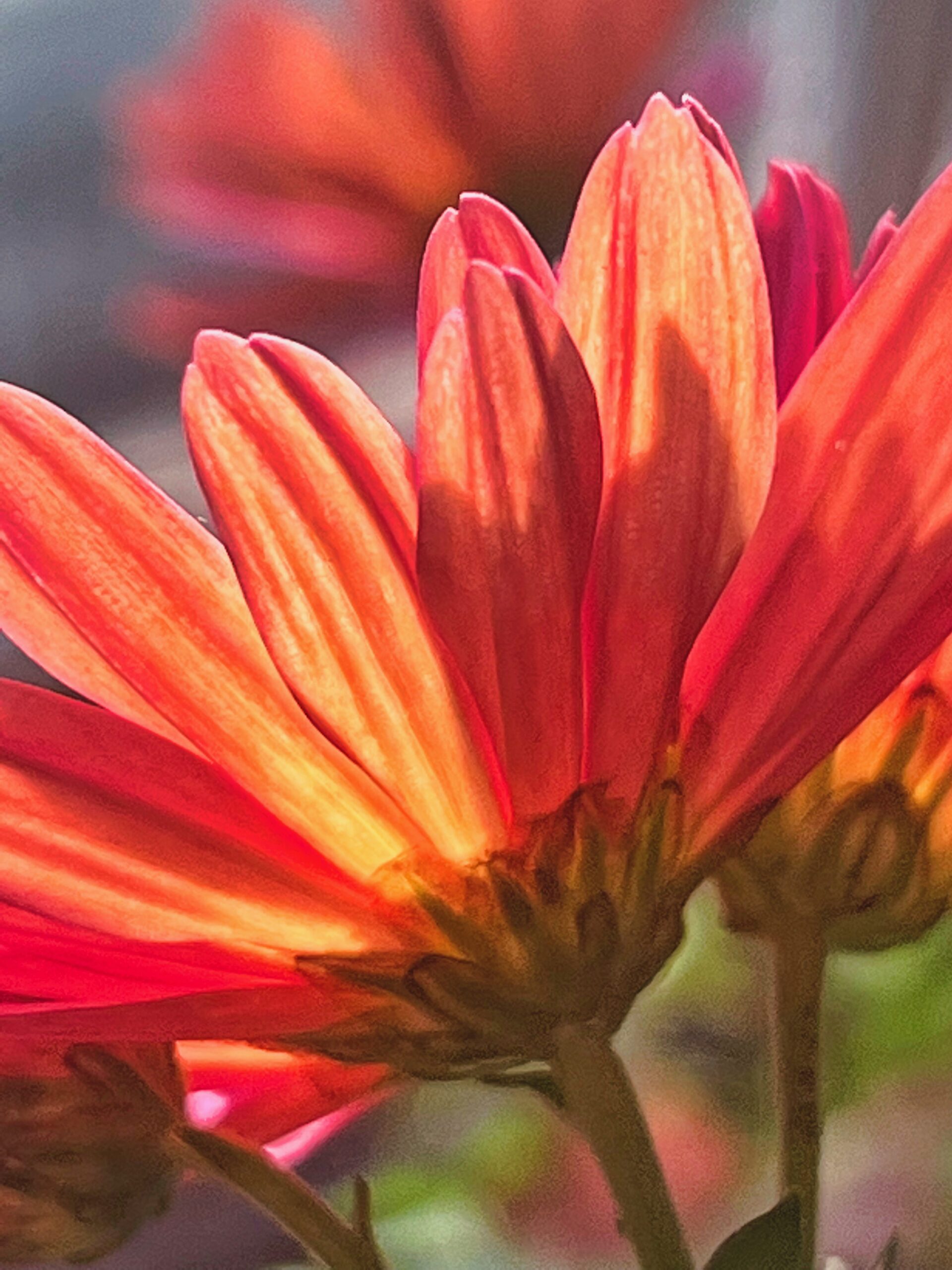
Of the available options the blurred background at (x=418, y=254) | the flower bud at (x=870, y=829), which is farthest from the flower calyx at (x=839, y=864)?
the blurred background at (x=418, y=254)

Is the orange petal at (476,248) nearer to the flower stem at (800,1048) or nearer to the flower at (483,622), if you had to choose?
the flower at (483,622)

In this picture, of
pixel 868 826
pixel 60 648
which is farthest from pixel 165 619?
pixel 868 826

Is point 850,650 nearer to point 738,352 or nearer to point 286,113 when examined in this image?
point 738,352

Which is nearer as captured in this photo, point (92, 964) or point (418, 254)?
point (92, 964)

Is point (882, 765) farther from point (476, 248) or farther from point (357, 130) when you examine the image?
point (357, 130)

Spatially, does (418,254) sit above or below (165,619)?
above

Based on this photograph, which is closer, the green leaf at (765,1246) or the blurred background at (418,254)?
the green leaf at (765,1246)

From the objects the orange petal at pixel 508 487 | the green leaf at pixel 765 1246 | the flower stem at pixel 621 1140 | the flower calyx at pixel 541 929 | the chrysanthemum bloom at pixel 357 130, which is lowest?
the green leaf at pixel 765 1246
